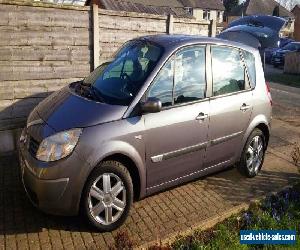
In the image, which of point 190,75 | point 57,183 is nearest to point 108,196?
point 57,183

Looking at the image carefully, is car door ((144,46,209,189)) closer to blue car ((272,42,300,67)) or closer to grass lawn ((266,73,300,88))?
grass lawn ((266,73,300,88))

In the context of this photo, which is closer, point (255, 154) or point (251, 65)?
point (251, 65)

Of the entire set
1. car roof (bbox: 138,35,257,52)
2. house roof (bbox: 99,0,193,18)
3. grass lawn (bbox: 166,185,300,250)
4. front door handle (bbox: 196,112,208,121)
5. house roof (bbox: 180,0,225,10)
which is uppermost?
house roof (bbox: 180,0,225,10)

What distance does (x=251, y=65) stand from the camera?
5.51 meters

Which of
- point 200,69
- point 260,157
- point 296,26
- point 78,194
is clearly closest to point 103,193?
point 78,194

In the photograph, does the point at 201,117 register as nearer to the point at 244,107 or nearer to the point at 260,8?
the point at 244,107

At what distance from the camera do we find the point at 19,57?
19.9ft

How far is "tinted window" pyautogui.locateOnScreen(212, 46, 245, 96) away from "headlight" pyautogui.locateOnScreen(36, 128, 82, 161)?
2.11 meters

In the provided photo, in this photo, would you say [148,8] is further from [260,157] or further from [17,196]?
[17,196]

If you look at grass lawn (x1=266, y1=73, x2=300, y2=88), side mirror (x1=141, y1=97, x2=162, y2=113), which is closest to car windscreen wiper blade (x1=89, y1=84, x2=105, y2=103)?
side mirror (x1=141, y1=97, x2=162, y2=113)

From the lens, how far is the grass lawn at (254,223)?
4.05 meters

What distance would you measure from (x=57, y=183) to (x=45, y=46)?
335 cm

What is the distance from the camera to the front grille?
3.87 m

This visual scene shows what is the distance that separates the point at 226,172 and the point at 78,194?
2921 millimetres
